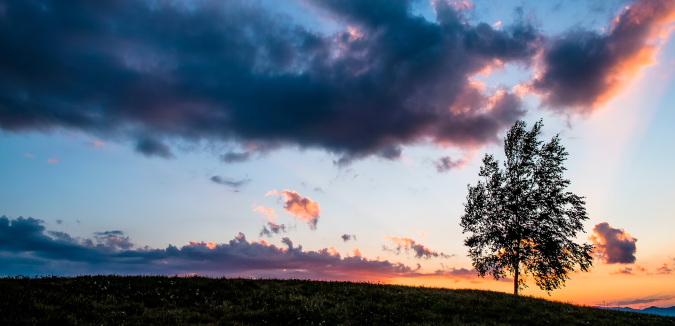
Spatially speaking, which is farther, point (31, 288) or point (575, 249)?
point (575, 249)

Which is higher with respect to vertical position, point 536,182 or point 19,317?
point 536,182

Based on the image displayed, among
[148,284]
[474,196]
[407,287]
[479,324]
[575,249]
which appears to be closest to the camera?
[479,324]

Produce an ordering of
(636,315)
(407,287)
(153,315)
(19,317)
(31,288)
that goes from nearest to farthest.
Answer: (19,317), (153,315), (31,288), (636,315), (407,287)

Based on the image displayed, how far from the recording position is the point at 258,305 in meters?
19.0

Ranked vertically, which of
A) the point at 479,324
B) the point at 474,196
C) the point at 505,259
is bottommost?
the point at 479,324

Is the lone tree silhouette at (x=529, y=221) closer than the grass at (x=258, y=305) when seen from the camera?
No

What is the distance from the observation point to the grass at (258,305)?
15359 mm

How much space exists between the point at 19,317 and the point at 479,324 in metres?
19.6

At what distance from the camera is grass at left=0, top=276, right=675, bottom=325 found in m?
15.4

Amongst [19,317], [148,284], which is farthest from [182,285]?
[19,317]

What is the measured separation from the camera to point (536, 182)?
3300cm

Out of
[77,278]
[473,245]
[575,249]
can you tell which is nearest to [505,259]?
[473,245]

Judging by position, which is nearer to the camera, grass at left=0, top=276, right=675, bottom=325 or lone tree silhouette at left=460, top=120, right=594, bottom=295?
grass at left=0, top=276, right=675, bottom=325

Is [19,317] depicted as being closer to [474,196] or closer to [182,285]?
[182,285]
